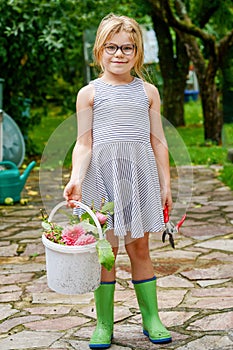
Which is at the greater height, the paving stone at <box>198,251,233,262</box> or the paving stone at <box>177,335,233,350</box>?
the paving stone at <box>177,335,233,350</box>

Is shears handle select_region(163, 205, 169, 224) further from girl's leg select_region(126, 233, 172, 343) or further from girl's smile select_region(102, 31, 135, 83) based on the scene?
girl's smile select_region(102, 31, 135, 83)

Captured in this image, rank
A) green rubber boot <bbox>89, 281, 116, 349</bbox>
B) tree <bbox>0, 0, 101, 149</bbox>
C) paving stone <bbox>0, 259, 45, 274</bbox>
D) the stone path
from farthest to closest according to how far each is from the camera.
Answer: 1. tree <bbox>0, 0, 101, 149</bbox>
2. paving stone <bbox>0, 259, 45, 274</bbox>
3. the stone path
4. green rubber boot <bbox>89, 281, 116, 349</bbox>

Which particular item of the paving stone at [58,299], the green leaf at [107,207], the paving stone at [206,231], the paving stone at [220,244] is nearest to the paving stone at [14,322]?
the paving stone at [58,299]

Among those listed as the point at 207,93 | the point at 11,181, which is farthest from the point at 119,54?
the point at 207,93

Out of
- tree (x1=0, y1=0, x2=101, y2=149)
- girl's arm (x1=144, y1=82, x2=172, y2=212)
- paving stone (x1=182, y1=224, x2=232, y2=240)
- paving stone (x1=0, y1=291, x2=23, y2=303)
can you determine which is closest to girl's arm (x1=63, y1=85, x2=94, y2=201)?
girl's arm (x1=144, y1=82, x2=172, y2=212)

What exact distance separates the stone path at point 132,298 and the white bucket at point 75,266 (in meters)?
0.38

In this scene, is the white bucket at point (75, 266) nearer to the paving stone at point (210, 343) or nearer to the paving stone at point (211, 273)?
the paving stone at point (210, 343)

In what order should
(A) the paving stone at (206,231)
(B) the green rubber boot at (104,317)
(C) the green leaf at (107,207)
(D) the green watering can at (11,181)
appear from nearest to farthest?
(C) the green leaf at (107,207), (B) the green rubber boot at (104,317), (A) the paving stone at (206,231), (D) the green watering can at (11,181)

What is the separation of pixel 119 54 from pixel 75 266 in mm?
871

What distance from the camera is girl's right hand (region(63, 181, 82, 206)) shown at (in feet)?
9.38

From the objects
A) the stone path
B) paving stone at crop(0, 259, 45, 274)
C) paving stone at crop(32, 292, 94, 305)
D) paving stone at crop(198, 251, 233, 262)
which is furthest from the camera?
paving stone at crop(198, 251, 233, 262)

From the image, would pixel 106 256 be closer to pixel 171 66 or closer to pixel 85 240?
pixel 85 240

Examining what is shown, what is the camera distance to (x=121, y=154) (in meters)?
2.91

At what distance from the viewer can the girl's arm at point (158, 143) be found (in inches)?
118
